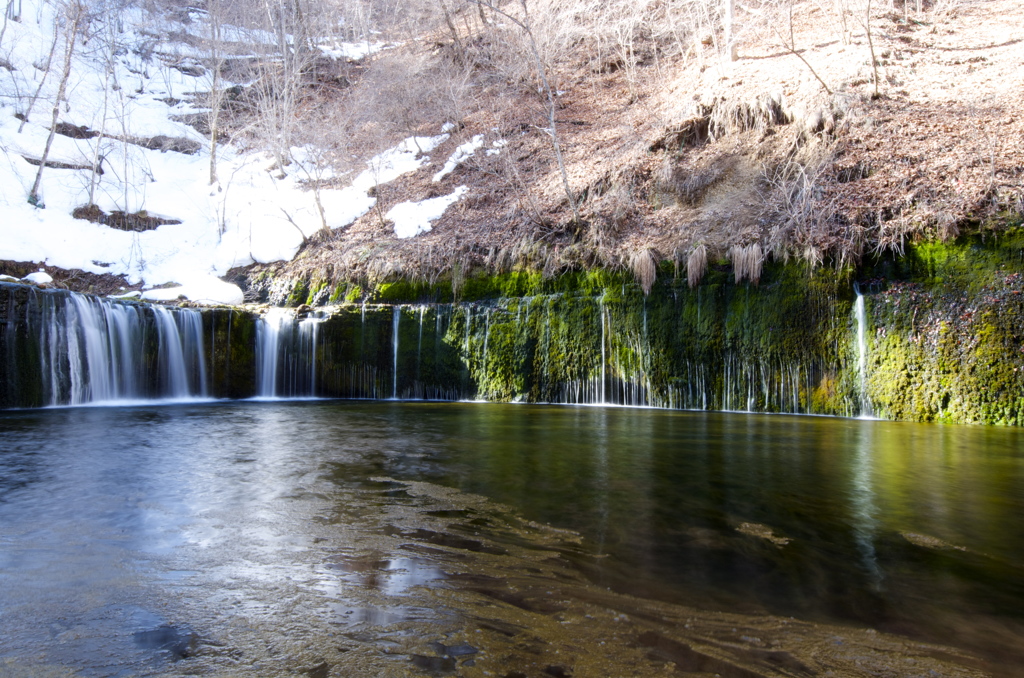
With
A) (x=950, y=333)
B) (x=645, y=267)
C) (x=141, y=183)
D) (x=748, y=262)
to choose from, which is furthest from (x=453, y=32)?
(x=950, y=333)

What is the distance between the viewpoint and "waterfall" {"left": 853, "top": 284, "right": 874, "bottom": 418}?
916cm

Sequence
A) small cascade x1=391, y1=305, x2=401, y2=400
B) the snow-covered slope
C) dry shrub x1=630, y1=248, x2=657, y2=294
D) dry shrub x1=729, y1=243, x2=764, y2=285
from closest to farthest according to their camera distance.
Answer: dry shrub x1=729, y1=243, x2=764, y2=285 → dry shrub x1=630, y1=248, x2=657, y2=294 → small cascade x1=391, y1=305, x2=401, y2=400 → the snow-covered slope

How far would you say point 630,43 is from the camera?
58.6 feet

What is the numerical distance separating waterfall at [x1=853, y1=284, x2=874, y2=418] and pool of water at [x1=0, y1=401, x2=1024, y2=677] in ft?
9.55

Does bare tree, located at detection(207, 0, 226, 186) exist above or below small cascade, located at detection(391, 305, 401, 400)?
above

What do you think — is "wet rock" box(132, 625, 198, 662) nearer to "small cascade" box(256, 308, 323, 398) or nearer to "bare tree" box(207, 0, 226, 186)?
"small cascade" box(256, 308, 323, 398)

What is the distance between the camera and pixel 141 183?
20328mm

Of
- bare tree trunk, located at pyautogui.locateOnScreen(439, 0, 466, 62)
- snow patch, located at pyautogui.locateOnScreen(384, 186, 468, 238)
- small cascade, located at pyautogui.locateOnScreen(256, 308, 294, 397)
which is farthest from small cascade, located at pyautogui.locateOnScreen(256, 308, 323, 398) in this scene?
bare tree trunk, located at pyautogui.locateOnScreen(439, 0, 466, 62)

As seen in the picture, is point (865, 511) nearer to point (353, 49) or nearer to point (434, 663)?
point (434, 663)

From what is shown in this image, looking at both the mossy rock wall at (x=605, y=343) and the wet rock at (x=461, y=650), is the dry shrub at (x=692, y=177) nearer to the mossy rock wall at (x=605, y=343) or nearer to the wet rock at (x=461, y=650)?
the mossy rock wall at (x=605, y=343)

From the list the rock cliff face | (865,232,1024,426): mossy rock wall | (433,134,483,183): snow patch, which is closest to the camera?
(865,232,1024,426): mossy rock wall

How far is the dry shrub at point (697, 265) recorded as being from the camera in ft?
34.8

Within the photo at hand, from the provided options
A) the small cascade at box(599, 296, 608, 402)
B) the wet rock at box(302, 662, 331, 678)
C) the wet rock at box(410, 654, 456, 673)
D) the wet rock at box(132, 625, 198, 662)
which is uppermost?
the small cascade at box(599, 296, 608, 402)

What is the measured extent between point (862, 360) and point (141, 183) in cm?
2203
